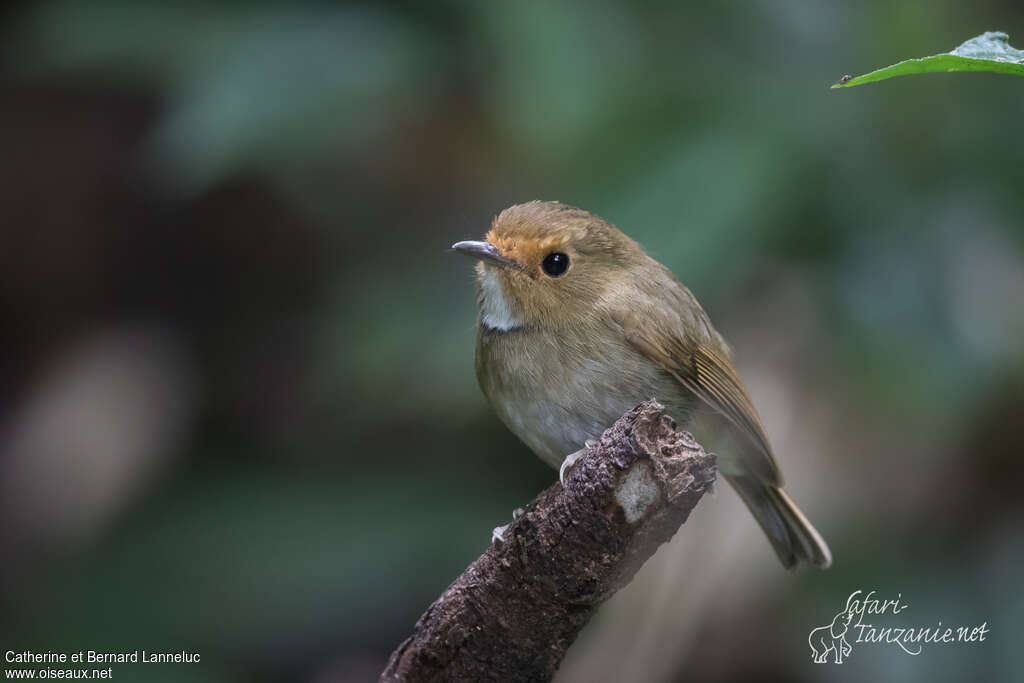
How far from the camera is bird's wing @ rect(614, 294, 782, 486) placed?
278cm

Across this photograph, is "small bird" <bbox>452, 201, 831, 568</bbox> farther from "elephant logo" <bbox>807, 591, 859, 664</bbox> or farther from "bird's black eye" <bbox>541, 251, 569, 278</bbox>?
"elephant logo" <bbox>807, 591, 859, 664</bbox>

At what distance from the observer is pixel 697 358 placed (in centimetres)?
290

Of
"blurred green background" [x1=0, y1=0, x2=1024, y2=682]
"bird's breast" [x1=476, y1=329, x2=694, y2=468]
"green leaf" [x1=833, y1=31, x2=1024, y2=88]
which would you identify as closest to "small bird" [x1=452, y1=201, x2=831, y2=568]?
"bird's breast" [x1=476, y1=329, x2=694, y2=468]

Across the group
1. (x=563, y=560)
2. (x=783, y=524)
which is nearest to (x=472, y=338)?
(x=783, y=524)

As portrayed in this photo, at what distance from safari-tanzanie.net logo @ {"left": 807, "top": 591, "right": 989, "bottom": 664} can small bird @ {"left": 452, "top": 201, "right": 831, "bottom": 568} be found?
100 centimetres

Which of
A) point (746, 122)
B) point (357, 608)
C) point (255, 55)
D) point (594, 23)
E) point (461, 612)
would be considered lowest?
point (461, 612)

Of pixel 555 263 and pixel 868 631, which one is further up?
pixel 555 263

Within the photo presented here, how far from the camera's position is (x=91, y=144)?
557 centimetres

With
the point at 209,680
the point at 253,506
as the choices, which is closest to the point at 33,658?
the point at 209,680

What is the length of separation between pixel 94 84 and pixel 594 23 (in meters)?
2.63

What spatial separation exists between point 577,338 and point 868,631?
68.6 inches

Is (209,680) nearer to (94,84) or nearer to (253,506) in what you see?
(253,506)

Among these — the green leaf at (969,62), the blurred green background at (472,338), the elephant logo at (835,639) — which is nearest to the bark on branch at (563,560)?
the green leaf at (969,62)

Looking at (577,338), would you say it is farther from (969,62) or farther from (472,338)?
(969,62)
